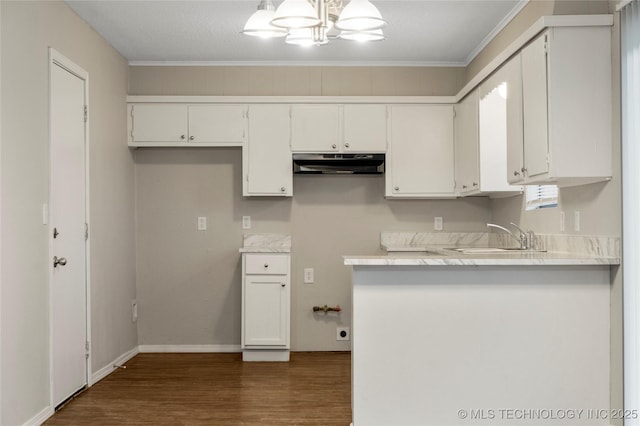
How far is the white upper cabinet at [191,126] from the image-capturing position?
17.6 ft

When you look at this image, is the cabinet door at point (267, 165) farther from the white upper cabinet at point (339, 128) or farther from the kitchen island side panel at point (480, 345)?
the kitchen island side panel at point (480, 345)

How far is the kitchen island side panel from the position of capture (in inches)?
124

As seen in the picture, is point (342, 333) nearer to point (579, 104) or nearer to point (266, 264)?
point (266, 264)

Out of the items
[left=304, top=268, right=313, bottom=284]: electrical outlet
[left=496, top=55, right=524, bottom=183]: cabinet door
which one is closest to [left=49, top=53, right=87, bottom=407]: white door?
[left=304, top=268, right=313, bottom=284]: electrical outlet

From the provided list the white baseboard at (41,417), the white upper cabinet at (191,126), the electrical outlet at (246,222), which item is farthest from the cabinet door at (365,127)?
the white baseboard at (41,417)

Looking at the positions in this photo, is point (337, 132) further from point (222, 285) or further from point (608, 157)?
A: point (608, 157)

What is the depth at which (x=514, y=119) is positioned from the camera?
373 centimetres

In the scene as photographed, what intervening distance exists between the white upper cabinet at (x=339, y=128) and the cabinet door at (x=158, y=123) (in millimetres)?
974

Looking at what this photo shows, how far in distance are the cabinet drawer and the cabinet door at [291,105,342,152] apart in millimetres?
947

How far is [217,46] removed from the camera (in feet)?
16.6

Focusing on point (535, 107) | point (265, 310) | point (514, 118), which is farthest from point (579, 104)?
point (265, 310)

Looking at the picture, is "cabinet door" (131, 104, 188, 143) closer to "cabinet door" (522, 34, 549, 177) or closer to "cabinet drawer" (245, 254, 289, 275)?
"cabinet drawer" (245, 254, 289, 275)

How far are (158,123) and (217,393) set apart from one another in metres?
2.43

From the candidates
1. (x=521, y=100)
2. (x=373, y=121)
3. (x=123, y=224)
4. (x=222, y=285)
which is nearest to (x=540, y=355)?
(x=521, y=100)
